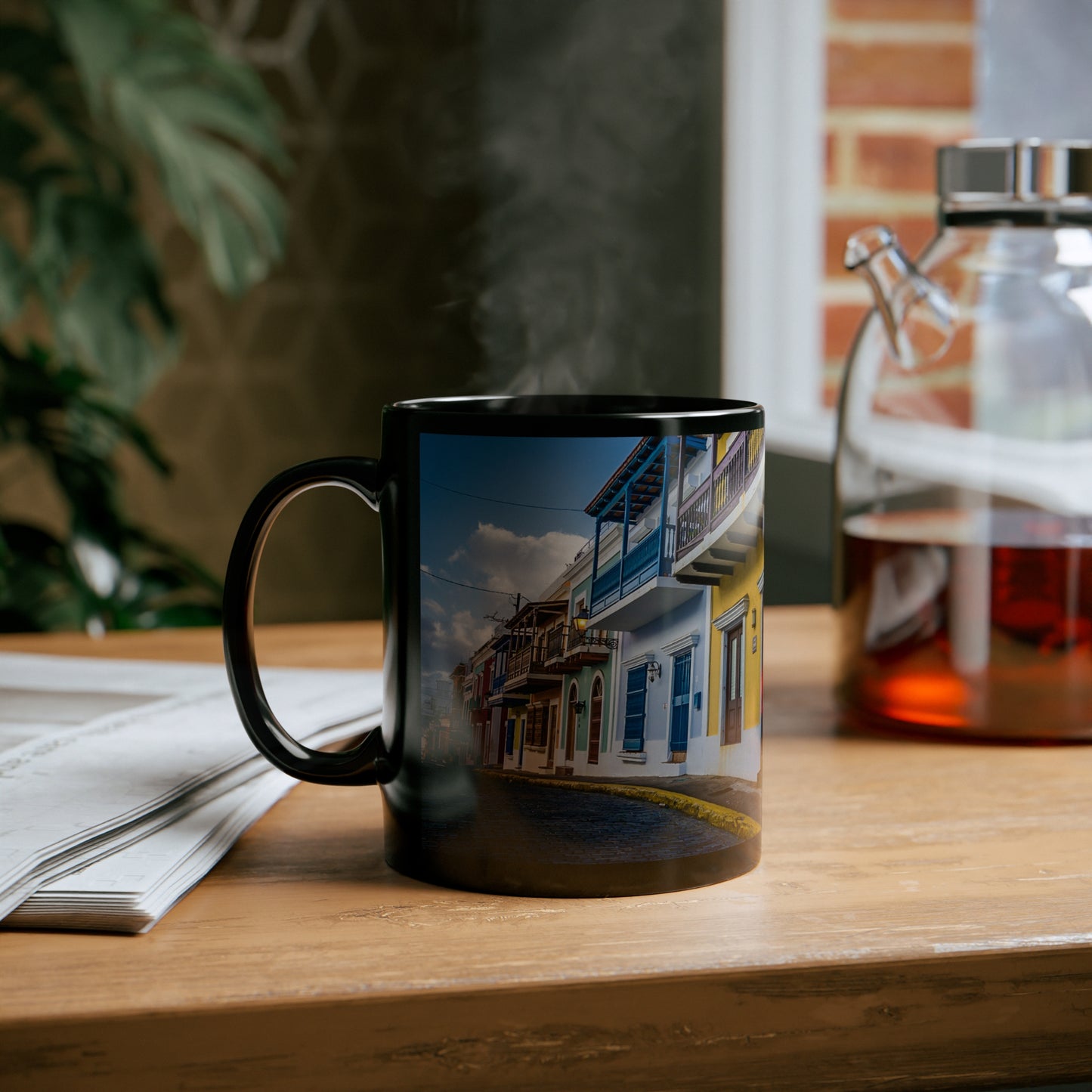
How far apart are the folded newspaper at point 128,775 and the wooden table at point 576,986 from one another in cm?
1

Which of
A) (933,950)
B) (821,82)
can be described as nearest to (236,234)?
(821,82)

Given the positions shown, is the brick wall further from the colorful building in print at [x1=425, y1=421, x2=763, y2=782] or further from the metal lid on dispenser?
the colorful building in print at [x1=425, y1=421, x2=763, y2=782]

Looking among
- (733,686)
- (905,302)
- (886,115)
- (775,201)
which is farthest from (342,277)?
(733,686)

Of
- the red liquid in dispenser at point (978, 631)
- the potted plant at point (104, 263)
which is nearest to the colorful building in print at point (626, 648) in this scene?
the red liquid in dispenser at point (978, 631)

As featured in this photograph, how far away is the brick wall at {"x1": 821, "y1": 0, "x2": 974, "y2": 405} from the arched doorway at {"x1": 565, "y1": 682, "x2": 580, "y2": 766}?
120 cm

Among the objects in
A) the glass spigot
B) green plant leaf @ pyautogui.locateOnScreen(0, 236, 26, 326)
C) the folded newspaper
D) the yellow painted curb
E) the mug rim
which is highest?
green plant leaf @ pyautogui.locateOnScreen(0, 236, 26, 326)

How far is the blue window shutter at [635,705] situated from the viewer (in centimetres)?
40

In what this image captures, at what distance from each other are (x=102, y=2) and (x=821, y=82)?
84 centimetres

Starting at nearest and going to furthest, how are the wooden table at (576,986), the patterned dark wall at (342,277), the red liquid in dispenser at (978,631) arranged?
the wooden table at (576,986)
the red liquid in dispenser at (978,631)
the patterned dark wall at (342,277)

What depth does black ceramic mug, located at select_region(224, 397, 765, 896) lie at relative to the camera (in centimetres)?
39

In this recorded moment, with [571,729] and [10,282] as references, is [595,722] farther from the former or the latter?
[10,282]

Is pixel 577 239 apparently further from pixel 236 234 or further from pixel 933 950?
pixel 933 950

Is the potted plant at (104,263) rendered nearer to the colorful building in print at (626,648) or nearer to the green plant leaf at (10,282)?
the green plant leaf at (10,282)

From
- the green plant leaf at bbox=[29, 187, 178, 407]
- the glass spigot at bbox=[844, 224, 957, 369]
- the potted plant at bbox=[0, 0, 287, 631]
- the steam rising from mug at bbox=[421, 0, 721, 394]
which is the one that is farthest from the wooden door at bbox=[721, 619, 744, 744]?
the green plant leaf at bbox=[29, 187, 178, 407]
